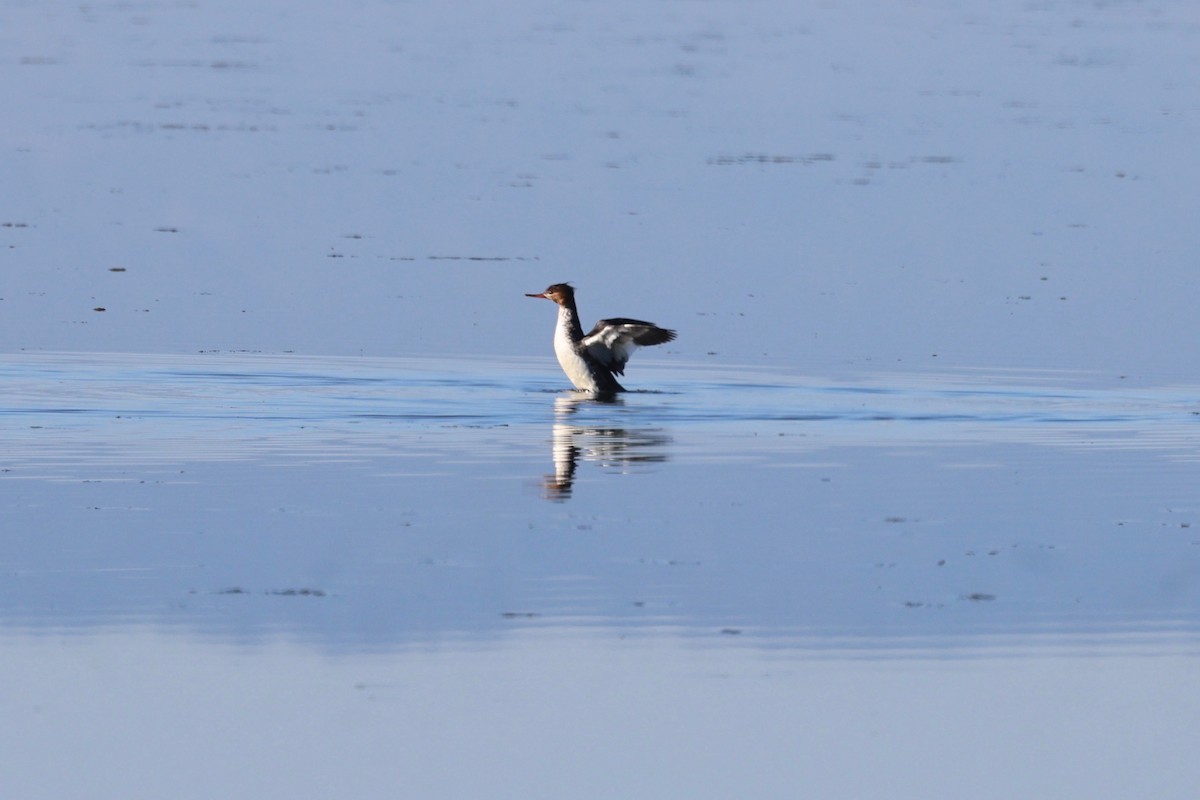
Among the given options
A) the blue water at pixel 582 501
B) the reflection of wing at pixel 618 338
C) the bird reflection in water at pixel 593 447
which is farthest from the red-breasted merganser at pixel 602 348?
the bird reflection in water at pixel 593 447

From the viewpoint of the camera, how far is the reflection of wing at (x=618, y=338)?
55.9 feet

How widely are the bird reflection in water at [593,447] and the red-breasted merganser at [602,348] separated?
87cm

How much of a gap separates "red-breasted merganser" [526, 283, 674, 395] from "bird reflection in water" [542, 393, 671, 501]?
2.87ft

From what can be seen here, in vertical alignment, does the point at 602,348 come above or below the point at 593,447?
above

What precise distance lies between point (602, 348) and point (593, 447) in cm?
278

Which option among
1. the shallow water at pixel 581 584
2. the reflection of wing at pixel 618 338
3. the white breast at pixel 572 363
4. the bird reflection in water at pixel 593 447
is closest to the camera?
the shallow water at pixel 581 584

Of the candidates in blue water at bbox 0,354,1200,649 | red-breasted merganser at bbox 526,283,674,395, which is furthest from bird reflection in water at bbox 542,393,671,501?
red-breasted merganser at bbox 526,283,674,395

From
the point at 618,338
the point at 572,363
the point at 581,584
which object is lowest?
the point at 581,584

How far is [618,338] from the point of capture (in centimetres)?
1727

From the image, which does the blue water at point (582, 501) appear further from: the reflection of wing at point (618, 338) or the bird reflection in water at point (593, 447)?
the reflection of wing at point (618, 338)

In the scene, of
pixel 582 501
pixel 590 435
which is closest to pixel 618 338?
pixel 590 435

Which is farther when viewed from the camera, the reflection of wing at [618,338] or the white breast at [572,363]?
the white breast at [572,363]

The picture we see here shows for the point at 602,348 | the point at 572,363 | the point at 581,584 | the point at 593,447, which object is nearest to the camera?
the point at 581,584

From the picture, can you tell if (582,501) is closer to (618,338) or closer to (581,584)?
(581,584)
